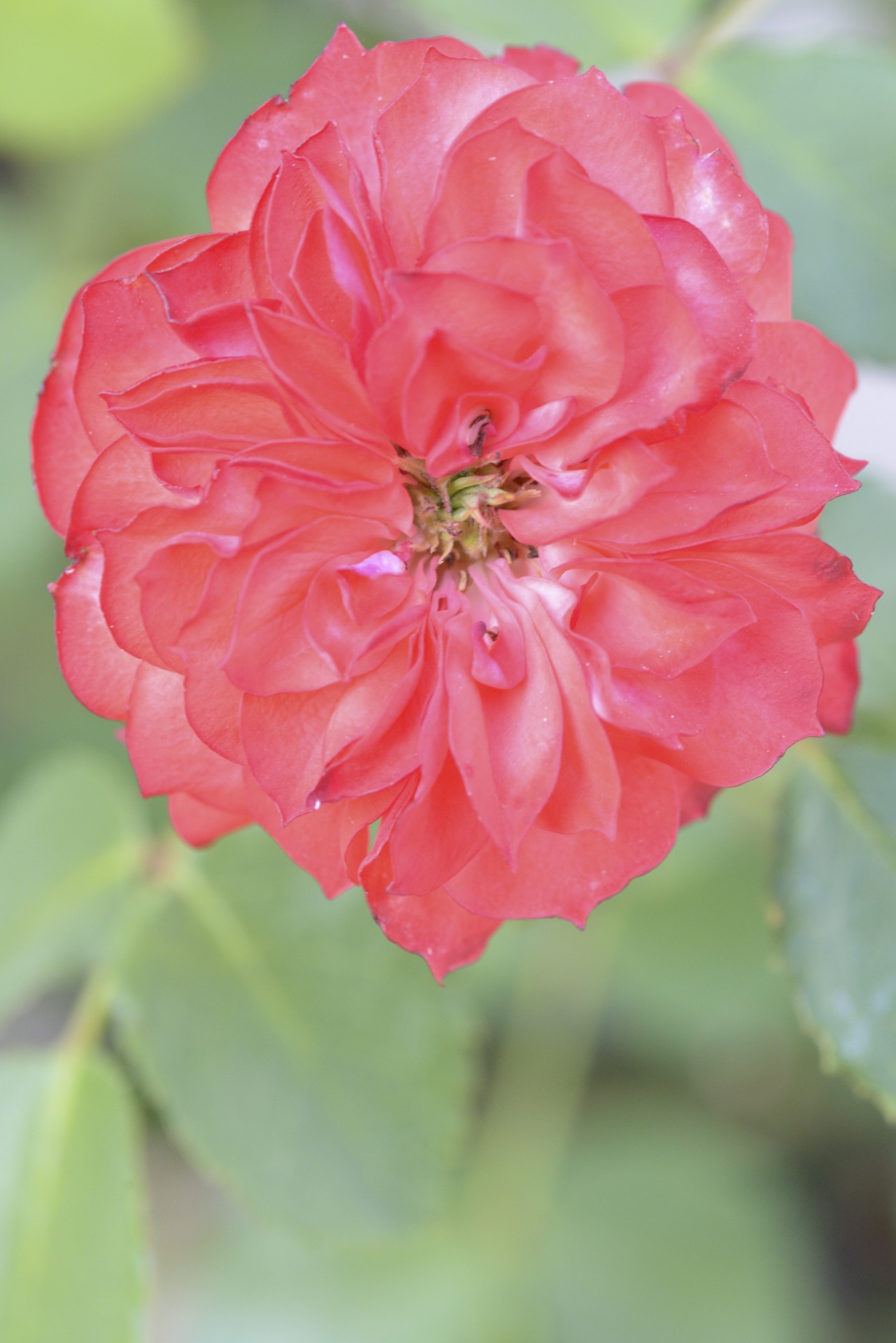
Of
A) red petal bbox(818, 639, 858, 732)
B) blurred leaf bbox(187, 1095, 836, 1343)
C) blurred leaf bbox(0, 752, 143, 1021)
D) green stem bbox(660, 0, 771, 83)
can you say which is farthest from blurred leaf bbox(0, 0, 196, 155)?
blurred leaf bbox(187, 1095, 836, 1343)

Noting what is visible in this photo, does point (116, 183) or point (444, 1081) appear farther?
point (116, 183)

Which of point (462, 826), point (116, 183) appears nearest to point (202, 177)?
point (116, 183)

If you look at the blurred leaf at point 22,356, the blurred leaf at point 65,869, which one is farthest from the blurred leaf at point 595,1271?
the blurred leaf at point 22,356

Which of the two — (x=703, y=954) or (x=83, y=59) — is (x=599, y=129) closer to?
(x=83, y=59)

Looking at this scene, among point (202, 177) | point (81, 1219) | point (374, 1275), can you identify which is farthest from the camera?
point (374, 1275)

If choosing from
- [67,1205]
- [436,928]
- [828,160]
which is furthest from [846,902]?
[67,1205]

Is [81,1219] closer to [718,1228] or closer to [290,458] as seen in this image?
[290,458]

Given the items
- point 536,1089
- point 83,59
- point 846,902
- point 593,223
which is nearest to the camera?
point 593,223
